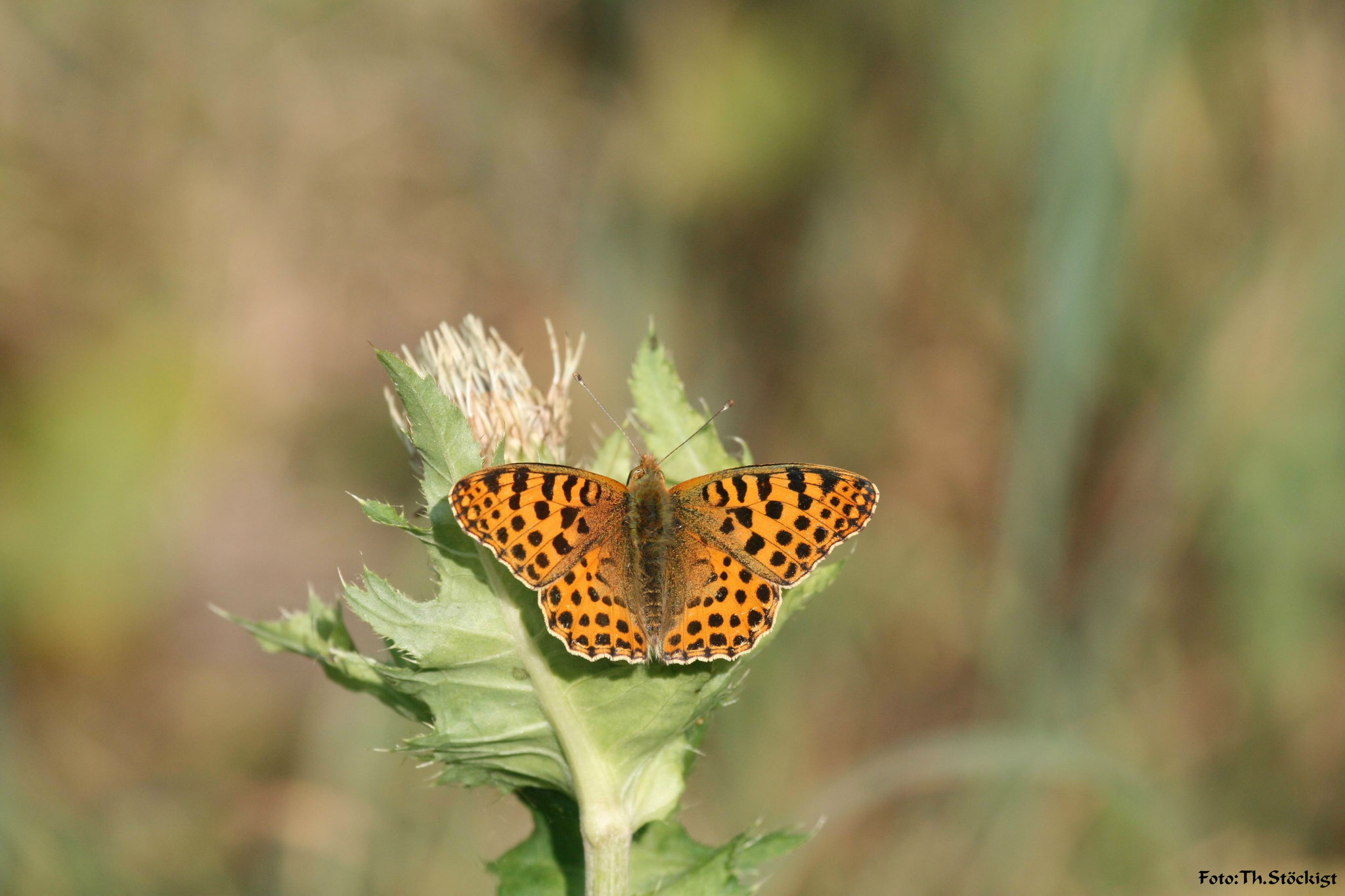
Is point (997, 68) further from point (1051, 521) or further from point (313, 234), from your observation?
point (313, 234)

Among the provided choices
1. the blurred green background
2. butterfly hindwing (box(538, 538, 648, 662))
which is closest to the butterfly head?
butterfly hindwing (box(538, 538, 648, 662))

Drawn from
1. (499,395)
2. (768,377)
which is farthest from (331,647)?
(768,377)

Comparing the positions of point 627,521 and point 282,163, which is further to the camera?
point 282,163

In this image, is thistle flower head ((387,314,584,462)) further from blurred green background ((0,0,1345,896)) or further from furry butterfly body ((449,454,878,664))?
blurred green background ((0,0,1345,896))

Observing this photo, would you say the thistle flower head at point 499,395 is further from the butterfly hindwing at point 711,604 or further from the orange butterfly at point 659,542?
the butterfly hindwing at point 711,604

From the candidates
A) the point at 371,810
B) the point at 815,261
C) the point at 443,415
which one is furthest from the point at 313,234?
the point at 443,415

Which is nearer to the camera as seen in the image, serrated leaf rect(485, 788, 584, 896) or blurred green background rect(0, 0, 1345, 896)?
serrated leaf rect(485, 788, 584, 896)


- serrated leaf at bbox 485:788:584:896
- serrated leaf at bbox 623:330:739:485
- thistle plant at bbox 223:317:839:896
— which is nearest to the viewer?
thistle plant at bbox 223:317:839:896
